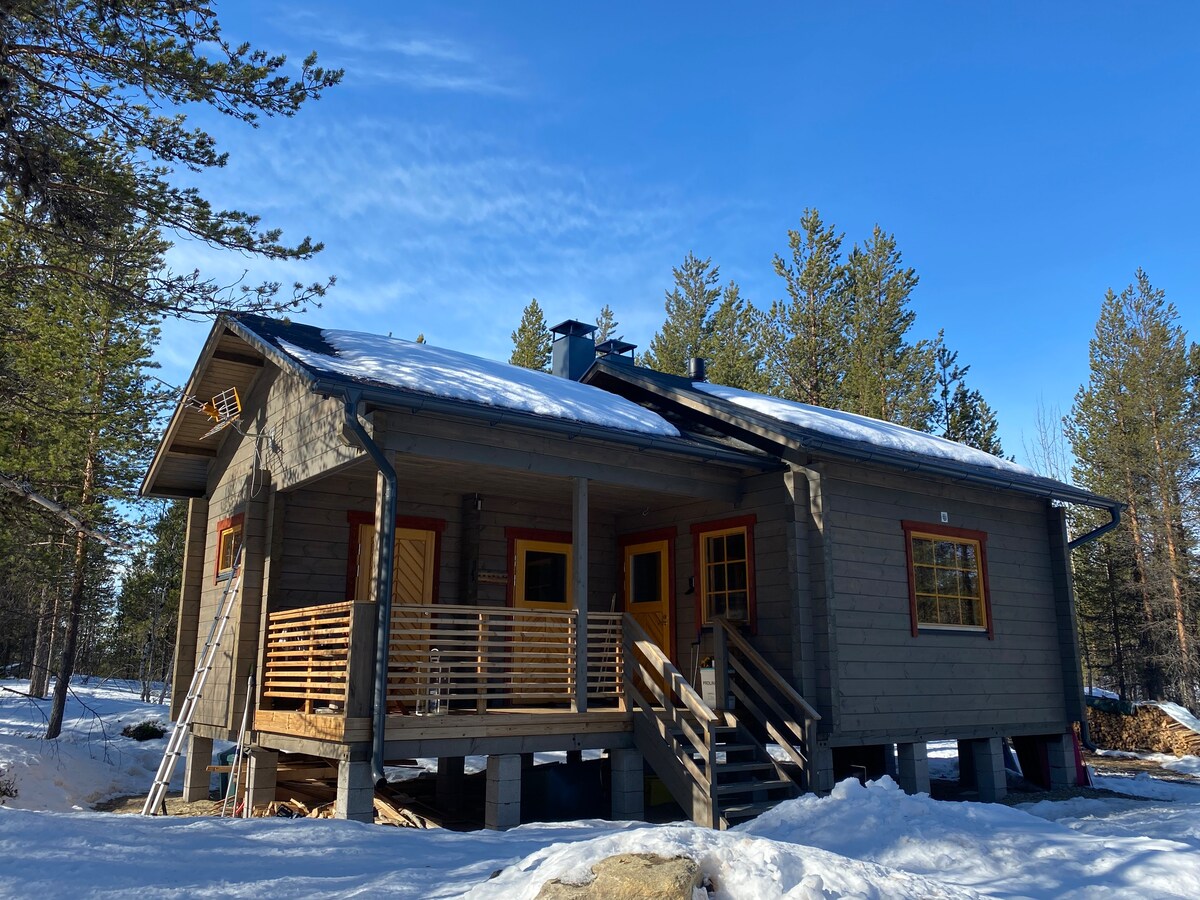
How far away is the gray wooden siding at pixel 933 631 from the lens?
10500 millimetres

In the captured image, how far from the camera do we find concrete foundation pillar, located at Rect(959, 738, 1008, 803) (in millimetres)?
11703

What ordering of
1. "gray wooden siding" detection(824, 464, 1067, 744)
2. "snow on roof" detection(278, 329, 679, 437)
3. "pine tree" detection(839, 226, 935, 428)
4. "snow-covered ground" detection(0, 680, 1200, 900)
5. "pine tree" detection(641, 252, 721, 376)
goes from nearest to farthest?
1. "snow-covered ground" detection(0, 680, 1200, 900)
2. "snow on roof" detection(278, 329, 679, 437)
3. "gray wooden siding" detection(824, 464, 1067, 744)
4. "pine tree" detection(839, 226, 935, 428)
5. "pine tree" detection(641, 252, 721, 376)

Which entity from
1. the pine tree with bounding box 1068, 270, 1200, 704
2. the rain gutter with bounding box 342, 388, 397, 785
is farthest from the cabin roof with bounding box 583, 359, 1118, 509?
the pine tree with bounding box 1068, 270, 1200, 704

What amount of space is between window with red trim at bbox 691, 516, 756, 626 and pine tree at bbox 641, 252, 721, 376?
22846 mm

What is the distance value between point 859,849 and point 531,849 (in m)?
2.19

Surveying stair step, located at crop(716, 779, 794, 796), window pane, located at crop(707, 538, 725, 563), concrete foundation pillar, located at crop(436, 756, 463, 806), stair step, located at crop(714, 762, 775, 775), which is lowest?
concrete foundation pillar, located at crop(436, 756, 463, 806)

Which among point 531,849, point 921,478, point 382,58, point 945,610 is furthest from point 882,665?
point 382,58

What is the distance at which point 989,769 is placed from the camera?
38.7 ft

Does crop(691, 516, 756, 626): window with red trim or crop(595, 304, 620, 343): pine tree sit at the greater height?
crop(595, 304, 620, 343): pine tree

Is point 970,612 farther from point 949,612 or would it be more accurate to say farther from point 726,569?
point 726,569

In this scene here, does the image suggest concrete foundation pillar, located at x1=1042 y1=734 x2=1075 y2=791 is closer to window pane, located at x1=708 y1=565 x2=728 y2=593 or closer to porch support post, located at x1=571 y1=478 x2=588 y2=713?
window pane, located at x1=708 y1=565 x2=728 y2=593

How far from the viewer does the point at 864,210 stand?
Result: 2941 centimetres

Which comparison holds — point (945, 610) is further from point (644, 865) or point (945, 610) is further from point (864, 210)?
point (864, 210)

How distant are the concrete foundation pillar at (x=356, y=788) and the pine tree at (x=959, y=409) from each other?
80.8 ft
